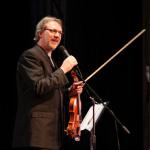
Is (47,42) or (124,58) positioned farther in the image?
(124,58)

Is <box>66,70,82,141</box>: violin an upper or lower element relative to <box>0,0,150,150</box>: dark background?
lower

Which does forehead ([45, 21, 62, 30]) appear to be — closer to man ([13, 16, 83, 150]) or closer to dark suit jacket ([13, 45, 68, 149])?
man ([13, 16, 83, 150])

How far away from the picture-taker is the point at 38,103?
3.22 m

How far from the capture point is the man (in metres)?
3.19

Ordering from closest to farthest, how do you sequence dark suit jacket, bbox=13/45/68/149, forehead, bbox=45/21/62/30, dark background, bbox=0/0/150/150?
1. dark suit jacket, bbox=13/45/68/149
2. forehead, bbox=45/21/62/30
3. dark background, bbox=0/0/150/150

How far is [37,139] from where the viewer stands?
10.5 ft

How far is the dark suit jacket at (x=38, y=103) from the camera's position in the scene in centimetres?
318

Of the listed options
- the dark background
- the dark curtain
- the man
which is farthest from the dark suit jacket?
the dark curtain

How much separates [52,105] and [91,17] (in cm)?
182

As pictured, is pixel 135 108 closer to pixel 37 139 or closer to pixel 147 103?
pixel 147 103

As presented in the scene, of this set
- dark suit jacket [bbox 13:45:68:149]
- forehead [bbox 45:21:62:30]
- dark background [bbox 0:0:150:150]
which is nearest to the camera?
dark suit jacket [bbox 13:45:68:149]

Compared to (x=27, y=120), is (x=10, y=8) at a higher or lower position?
higher

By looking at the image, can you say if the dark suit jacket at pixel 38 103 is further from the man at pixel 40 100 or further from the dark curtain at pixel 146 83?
the dark curtain at pixel 146 83

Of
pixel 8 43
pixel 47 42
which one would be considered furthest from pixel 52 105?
pixel 8 43
